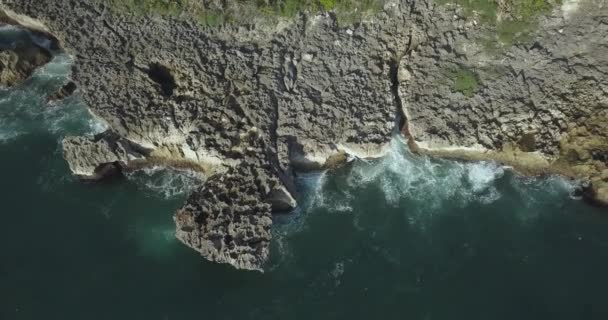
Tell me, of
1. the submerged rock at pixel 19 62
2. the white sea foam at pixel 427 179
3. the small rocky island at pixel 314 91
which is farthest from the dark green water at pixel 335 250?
the submerged rock at pixel 19 62

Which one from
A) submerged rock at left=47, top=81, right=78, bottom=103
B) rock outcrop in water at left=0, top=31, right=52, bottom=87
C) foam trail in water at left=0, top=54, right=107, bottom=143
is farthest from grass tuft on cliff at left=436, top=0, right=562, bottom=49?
rock outcrop in water at left=0, top=31, right=52, bottom=87

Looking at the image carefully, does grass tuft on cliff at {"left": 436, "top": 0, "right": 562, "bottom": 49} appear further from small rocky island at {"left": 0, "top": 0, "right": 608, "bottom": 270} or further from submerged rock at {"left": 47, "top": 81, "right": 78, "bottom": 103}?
submerged rock at {"left": 47, "top": 81, "right": 78, "bottom": 103}

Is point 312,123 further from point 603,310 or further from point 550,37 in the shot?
point 603,310

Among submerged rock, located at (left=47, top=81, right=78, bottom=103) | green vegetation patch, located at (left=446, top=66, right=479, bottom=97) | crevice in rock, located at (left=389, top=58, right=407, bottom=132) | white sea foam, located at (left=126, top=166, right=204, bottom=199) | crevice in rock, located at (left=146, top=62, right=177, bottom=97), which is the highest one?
green vegetation patch, located at (left=446, top=66, right=479, bottom=97)

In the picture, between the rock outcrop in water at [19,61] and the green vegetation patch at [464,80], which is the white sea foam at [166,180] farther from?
the green vegetation patch at [464,80]

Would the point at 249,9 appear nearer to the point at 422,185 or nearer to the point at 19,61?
the point at 19,61

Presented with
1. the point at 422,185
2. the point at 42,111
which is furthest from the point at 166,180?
the point at 422,185
